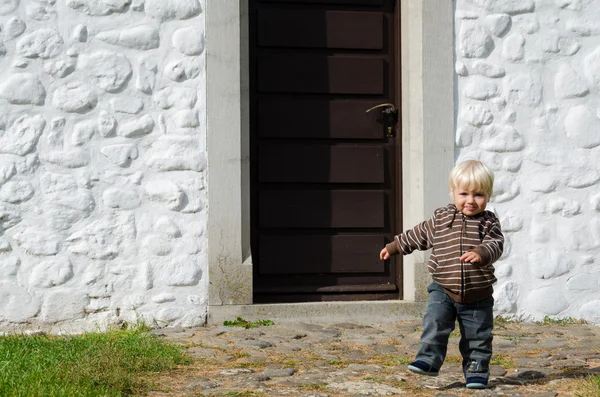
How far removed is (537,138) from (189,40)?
95.9 inches

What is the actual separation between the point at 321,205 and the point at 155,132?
49.8 inches

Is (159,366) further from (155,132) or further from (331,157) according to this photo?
(331,157)

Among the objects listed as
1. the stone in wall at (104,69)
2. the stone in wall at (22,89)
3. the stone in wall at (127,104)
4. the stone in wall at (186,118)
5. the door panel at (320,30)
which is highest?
the door panel at (320,30)

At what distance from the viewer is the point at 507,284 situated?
6340mm

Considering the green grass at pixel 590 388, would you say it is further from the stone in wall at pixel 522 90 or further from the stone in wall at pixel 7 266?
the stone in wall at pixel 7 266

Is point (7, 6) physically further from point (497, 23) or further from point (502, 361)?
point (502, 361)

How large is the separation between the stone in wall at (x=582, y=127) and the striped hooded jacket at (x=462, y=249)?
8.02 ft

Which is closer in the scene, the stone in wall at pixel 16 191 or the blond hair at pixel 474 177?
the blond hair at pixel 474 177

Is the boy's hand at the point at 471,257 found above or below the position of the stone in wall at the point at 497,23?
below

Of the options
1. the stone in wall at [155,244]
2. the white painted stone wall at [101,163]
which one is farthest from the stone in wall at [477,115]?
the stone in wall at [155,244]

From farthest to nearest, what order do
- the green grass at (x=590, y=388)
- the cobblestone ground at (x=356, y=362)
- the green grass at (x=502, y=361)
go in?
the green grass at (x=502, y=361) → the cobblestone ground at (x=356, y=362) → the green grass at (x=590, y=388)

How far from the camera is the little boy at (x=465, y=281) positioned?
13.6 feet

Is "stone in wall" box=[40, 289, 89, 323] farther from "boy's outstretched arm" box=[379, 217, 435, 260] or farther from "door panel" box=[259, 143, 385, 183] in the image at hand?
"boy's outstretched arm" box=[379, 217, 435, 260]

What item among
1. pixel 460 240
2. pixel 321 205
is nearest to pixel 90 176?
pixel 321 205
